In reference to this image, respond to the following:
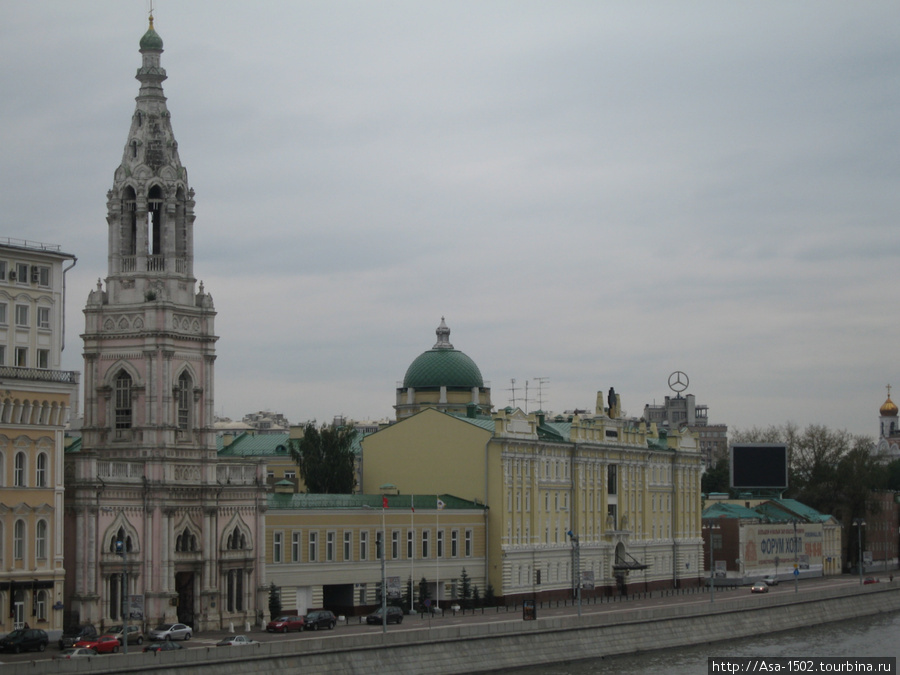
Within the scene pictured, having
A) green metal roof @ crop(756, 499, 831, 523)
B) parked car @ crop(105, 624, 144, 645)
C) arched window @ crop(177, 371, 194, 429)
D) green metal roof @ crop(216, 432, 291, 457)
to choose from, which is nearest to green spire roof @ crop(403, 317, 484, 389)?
green metal roof @ crop(216, 432, 291, 457)

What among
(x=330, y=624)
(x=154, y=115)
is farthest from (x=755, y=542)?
(x=154, y=115)

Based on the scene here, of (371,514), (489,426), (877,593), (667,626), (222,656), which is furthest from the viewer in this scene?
(877,593)

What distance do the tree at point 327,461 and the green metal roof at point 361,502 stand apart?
37.2 feet

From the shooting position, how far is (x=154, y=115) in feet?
282

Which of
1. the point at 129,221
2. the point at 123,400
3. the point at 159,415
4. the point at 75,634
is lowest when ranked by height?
the point at 75,634

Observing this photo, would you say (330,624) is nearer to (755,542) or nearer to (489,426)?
(489,426)

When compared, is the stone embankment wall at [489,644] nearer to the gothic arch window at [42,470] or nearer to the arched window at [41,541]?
the arched window at [41,541]

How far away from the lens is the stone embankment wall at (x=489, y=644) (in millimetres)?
62156

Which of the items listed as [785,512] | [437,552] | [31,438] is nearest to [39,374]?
[31,438]

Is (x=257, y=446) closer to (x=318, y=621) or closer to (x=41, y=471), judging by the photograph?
(x=318, y=621)

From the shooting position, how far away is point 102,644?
231 feet

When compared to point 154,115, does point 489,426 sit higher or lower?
lower

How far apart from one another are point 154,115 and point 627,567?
172 ft

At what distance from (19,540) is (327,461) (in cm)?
4292
